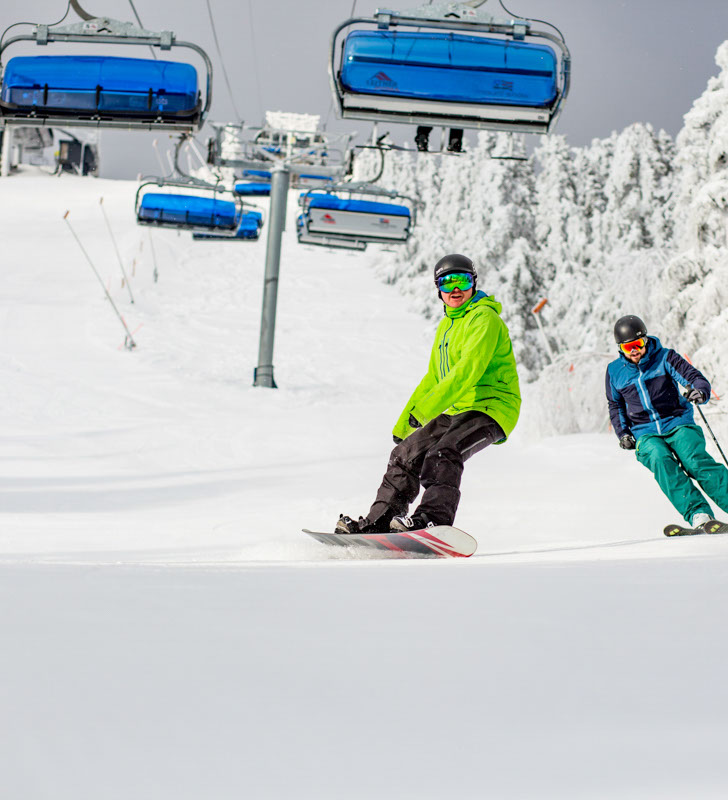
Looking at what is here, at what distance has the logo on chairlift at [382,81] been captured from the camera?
6820 millimetres

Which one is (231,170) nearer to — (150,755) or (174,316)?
(174,316)

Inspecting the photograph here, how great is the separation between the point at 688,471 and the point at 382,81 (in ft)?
12.7

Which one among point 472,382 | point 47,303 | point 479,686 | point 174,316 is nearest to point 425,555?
point 472,382

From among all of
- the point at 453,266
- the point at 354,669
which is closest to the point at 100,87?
the point at 453,266

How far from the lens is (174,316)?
79.3 feet

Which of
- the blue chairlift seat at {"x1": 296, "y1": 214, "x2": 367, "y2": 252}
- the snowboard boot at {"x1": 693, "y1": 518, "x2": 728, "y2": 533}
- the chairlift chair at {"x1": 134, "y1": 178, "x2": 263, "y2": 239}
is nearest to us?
the snowboard boot at {"x1": 693, "y1": 518, "x2": 728, "y2": 533}

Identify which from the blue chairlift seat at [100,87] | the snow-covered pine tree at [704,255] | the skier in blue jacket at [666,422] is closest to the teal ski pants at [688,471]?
the skier in blue jacket at [666,422]

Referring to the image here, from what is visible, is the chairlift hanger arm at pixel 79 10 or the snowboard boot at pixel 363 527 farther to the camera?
the chairlift hanger arm at pixel 79 10

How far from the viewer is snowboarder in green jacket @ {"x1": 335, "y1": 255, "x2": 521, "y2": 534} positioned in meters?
4.05

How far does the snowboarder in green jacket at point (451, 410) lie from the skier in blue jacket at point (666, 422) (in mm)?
1221

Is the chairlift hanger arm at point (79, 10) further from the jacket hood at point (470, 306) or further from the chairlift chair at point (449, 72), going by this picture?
the jacket hood at point (470, 306)

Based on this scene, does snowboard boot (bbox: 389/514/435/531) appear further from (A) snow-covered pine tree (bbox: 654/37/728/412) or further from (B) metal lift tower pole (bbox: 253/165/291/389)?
(B) metal lift tower pole (bbox: 253/165/291/389)

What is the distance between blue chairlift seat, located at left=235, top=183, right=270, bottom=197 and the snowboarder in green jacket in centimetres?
1652

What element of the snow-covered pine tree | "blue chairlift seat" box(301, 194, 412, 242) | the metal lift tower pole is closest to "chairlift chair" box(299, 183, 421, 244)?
"blue chairlift seat" box(301, 194, 412, 242)
